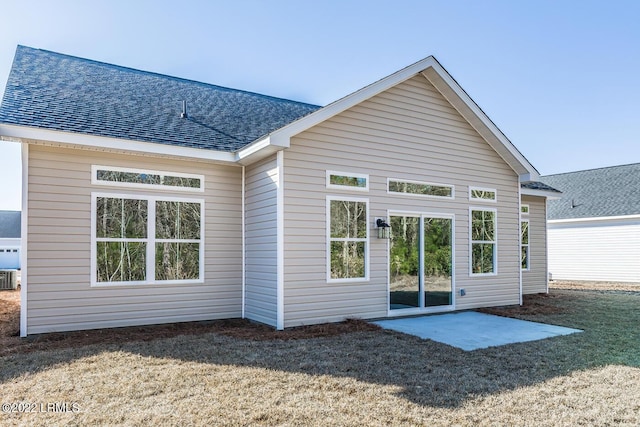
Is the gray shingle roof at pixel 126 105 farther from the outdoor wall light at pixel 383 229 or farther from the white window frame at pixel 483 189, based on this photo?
the white window frame at pixel 483 189

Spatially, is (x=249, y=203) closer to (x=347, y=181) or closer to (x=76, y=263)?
(x=347, y=181)

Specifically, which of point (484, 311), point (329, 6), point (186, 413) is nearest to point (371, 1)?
point (329, 6)

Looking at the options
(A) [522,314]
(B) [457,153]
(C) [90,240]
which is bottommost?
(A) [522,314]

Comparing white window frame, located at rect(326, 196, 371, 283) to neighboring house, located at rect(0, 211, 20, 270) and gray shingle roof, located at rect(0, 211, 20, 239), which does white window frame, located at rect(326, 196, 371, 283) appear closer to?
neighboring house, located at rect(0, 211, 20, 270)

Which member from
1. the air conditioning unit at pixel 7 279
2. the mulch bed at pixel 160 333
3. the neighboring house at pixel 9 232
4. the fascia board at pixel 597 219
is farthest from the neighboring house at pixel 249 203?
the neighboring house at pixel 9 232

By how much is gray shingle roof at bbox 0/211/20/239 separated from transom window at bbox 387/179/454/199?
31169 mm

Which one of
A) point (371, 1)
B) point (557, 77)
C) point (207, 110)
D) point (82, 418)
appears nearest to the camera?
point (82, 418)

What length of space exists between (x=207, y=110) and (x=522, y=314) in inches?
322

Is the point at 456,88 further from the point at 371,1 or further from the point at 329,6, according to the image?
the point at 329,6

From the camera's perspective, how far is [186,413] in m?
3.64

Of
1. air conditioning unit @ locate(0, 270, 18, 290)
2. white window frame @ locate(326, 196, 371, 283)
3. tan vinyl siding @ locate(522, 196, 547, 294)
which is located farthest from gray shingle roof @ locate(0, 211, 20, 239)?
tan vinyl siding @ locate(522, 196, 547, 294)

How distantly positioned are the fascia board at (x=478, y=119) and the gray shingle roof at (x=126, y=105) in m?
3.53

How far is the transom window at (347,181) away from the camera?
7.88 metres

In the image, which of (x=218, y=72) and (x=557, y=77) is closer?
(x=557, y=77)
